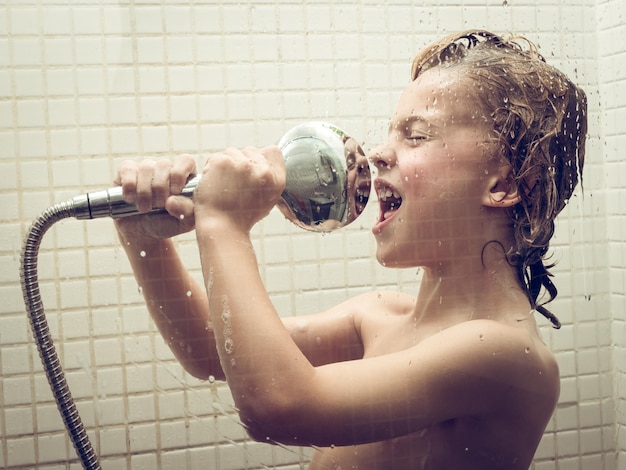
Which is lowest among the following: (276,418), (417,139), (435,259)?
(276,418)

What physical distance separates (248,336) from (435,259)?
0.63 feet

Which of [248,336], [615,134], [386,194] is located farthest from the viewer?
[615,134]

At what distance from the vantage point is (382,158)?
629 millimetres

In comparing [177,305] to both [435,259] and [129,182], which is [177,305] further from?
[435,259]

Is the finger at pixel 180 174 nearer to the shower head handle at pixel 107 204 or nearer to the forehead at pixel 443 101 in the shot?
the shower head handle at pixel 107 204

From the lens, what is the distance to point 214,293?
0.55 meters

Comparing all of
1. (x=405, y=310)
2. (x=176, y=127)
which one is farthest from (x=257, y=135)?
(x=405, y=310)

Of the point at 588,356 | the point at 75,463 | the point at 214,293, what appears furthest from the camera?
the point at 588,356

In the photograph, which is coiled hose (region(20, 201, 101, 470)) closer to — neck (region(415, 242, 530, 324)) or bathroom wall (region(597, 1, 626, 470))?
neck (region(415, 242, 530, 324))

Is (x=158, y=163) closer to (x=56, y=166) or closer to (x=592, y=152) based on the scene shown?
A: (x=56, y=166)

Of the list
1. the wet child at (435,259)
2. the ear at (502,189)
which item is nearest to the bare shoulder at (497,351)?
the wet child at (435,259)

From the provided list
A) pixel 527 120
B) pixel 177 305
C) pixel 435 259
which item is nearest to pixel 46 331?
pixel 177 305

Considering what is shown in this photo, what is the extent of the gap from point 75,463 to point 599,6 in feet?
2.13

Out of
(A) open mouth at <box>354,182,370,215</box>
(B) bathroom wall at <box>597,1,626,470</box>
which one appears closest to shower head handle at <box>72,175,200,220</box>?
(A) open mouth at <box>354,182,370,215</box>
